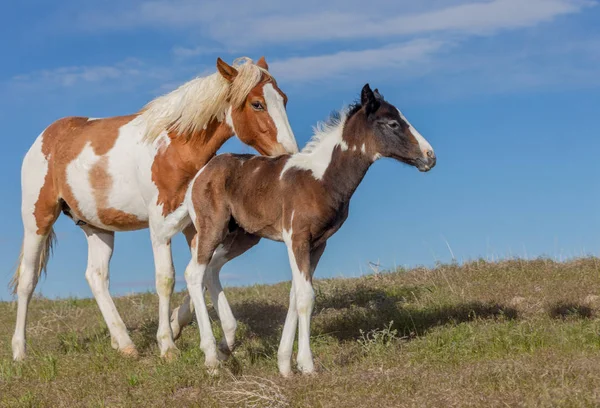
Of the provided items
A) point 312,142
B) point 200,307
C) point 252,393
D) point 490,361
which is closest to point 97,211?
point 200,307

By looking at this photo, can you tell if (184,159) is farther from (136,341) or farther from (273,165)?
(136,341)

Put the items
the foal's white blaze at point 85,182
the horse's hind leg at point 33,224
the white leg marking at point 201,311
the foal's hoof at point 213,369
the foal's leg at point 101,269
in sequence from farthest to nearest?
1. the horse's hind leg at point 33,224
2. the foal's leg at point 101,269
3. the foal's white blaze at point 85,182
4. the white leg marking at point 201,311
5. the foal's hoof at point 213,369

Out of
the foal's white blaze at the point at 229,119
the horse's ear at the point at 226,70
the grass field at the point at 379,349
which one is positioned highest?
the horse's ear at the point at 226,70

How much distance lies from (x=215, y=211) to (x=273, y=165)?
832mm

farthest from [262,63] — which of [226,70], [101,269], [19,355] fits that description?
[19,355]

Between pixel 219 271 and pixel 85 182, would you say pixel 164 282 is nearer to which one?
pixel 219 271

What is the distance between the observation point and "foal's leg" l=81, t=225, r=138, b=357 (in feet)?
37.1

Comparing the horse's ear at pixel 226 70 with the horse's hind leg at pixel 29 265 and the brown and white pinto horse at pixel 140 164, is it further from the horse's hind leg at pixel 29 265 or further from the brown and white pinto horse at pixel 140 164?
the horse's hind leg at pixel 29 265

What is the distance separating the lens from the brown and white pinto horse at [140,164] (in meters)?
9.69

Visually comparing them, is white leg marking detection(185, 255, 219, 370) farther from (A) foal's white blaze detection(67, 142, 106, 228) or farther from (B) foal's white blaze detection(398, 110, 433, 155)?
(B) foal's white blaze detection(398, 110, 433, 155)

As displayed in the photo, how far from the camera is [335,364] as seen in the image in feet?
27.9

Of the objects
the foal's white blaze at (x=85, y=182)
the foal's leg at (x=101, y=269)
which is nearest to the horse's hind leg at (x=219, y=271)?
the foal's white blaze at (x=85, y=182)

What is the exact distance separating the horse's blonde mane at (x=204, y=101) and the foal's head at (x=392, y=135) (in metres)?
1.99

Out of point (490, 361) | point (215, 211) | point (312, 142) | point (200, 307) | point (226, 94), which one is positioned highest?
point (226, 94)
